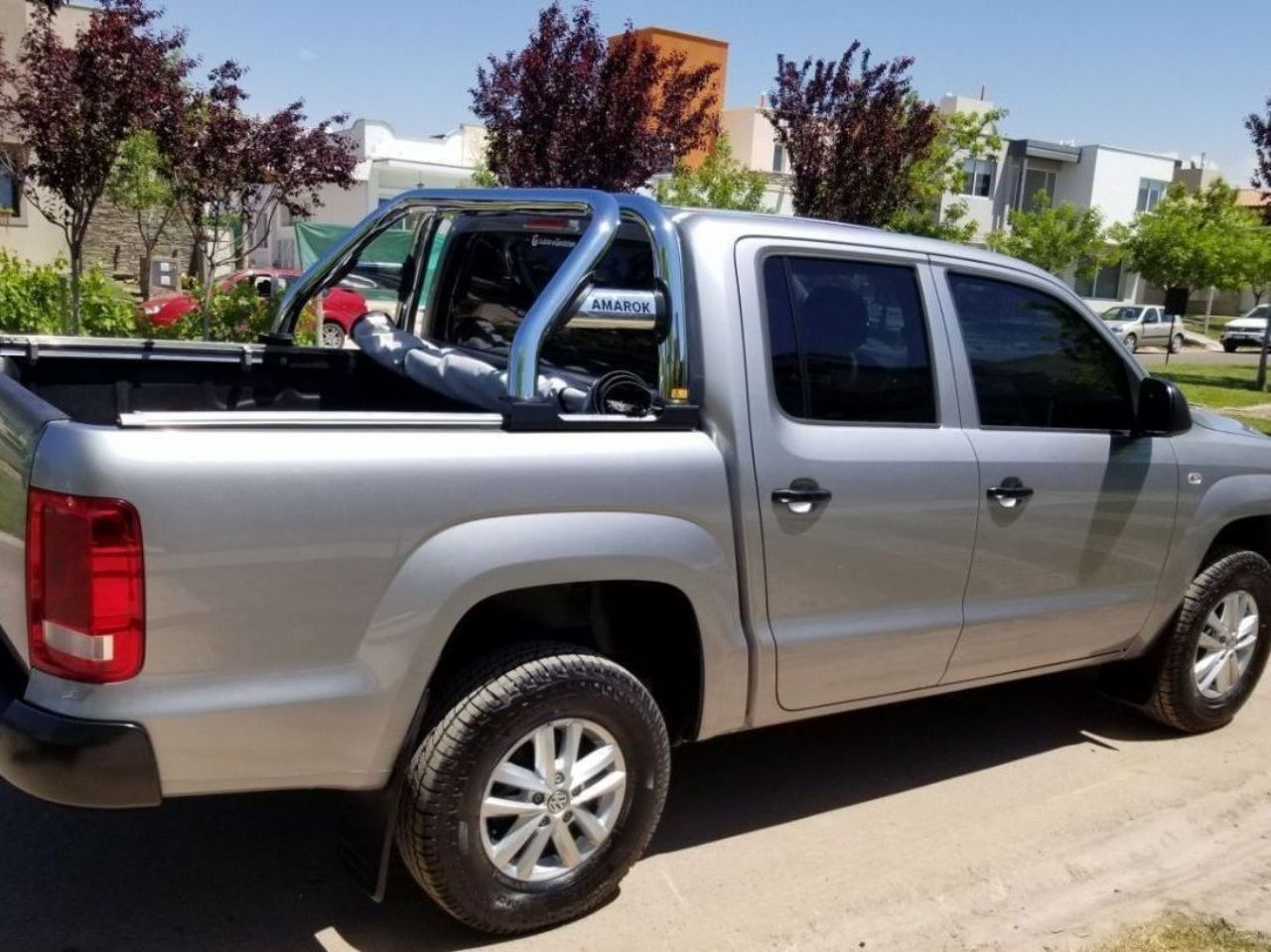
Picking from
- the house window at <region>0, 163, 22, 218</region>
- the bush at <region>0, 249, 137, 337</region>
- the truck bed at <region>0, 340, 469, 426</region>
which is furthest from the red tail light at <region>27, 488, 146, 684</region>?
the house window at <region>0, 163, 22, 218</region>

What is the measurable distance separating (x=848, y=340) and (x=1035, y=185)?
53.0 metres

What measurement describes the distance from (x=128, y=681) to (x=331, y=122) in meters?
10.4

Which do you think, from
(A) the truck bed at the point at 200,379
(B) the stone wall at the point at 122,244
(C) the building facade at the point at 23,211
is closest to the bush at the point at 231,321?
(A) the truck bed at the point at 200,379

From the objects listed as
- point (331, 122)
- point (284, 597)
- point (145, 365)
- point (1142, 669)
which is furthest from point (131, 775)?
point (331, 122)

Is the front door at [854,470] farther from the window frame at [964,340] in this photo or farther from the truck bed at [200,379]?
the truck bed at [200,379]

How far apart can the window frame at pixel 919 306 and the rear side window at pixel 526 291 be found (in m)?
0.35

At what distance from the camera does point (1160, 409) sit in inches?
172

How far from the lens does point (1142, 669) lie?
193 inches

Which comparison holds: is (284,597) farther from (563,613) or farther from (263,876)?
(263,876)

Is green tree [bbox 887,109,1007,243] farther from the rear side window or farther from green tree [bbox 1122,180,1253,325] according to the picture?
green tree [bbox 1122,180,1253,325]

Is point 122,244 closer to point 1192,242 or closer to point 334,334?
point 334,334

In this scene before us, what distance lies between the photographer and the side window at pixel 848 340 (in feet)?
11.8

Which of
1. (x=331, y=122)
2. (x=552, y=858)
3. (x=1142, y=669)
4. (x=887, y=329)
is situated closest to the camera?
(x=552, y=858)

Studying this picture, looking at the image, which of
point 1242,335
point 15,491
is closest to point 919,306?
point 15,491
